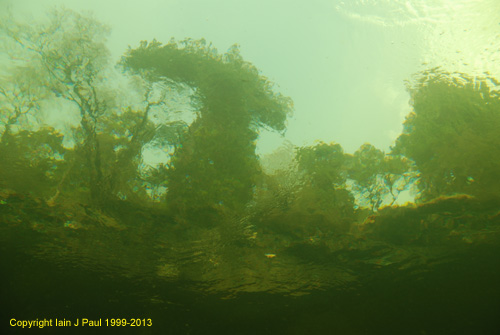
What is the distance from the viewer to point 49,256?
1315 centimetres

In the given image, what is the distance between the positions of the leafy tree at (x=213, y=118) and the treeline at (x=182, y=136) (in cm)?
5

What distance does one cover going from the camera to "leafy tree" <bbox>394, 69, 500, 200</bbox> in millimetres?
8523

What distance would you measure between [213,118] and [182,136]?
1.64 metres

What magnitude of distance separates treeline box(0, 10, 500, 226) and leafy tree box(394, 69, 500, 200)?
0.04m

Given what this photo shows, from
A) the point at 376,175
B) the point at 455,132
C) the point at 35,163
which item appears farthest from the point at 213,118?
the point at 455,132

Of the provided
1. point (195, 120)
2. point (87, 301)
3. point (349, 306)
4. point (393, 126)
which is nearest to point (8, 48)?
point (195, 120)

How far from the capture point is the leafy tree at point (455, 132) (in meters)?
8.52

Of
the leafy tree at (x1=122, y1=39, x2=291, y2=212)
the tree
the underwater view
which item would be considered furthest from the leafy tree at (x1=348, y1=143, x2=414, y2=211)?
the tree

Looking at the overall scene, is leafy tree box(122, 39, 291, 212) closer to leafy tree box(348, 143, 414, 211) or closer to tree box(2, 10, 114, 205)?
tree box(2, 10, 114, 205)

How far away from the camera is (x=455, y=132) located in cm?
925

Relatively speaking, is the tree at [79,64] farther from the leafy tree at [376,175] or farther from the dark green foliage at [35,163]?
the leafy tree at [376,175]

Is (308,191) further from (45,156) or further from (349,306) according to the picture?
(349,306)

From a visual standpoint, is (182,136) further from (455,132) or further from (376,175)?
(455,132)

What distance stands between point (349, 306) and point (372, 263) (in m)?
5.28
